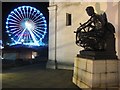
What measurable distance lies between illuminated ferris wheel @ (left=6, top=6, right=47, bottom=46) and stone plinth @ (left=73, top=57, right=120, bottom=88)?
24253 mm

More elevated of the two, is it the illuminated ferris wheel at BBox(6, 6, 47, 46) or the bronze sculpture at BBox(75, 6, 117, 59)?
the illuminated ferris wheel at BBox(6, 6, 47, 46)

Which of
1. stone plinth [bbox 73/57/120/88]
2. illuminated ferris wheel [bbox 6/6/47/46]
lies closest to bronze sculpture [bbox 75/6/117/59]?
stone plinth [bbox 73/57/120/88]

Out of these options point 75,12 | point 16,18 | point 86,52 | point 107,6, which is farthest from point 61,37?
point 16,18

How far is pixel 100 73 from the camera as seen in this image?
674 centimetres

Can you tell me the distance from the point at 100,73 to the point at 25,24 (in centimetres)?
2568

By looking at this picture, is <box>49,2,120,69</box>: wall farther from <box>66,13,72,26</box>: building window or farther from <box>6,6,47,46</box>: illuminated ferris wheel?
<box>6,6,47,46</box>: illuminated ferris wheel

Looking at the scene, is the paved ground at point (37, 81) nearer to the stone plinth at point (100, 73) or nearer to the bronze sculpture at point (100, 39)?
the stone plinth at point (100, 73)

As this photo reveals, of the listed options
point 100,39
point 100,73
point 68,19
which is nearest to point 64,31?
point 68,19

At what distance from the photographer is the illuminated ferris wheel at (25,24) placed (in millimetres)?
31031

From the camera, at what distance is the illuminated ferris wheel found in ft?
102

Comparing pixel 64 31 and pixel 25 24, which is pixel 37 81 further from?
pixel 25 24

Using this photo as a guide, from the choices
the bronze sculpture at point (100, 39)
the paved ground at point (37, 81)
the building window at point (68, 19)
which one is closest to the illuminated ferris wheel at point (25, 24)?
the building window at point (68, 19)

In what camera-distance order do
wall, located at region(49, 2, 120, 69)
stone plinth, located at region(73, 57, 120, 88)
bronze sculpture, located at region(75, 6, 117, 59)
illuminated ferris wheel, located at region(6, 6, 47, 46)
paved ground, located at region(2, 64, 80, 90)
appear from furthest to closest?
illuminated ferris wheel, located at region(6, 6, 47, 46) < wall, located at region(49, 2, 120, 69) < paved ground, located at region(2, 64, 80, 90) < bronze sculpture, located at region(75, 6, 117, 59) < stone plinth, located at region(73, 57, 120, 88)

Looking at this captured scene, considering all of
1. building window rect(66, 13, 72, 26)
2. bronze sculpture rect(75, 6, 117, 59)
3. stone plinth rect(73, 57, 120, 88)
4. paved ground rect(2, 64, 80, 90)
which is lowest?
paved ground rect(2, 64, 80, 90)
